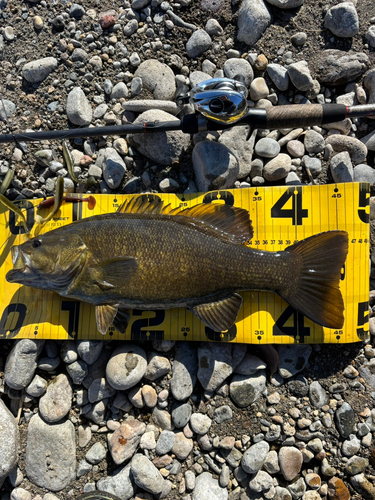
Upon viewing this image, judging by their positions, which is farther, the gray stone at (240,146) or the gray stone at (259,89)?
the gray stone at (259,89)

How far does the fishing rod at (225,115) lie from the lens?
3365 mm

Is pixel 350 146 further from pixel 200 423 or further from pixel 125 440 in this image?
pixel 125 440

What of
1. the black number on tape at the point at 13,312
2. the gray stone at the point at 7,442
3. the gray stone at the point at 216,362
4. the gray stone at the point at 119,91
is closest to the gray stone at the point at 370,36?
the gray stone at the point at 119,91

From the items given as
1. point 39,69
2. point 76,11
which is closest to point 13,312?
point 39,69

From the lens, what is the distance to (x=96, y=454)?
361 centimetres

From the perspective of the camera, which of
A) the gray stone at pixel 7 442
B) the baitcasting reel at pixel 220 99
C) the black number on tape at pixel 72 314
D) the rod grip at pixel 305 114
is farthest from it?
the black number on tape at pixel 72 314

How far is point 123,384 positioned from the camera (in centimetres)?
352

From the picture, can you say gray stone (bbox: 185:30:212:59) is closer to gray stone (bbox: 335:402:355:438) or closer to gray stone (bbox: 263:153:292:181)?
gray stone (bbox: 263:153:292:181)

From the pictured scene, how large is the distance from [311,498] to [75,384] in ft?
9.46

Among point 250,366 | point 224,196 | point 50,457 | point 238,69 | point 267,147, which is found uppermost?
point 238,69

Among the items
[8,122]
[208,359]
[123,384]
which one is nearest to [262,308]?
[208,359]

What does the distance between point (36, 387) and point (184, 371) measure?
1.67 m

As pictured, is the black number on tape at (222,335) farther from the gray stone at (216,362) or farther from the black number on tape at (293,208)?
the black number on tape at (293,208)

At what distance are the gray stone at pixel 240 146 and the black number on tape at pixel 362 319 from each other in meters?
2.04
